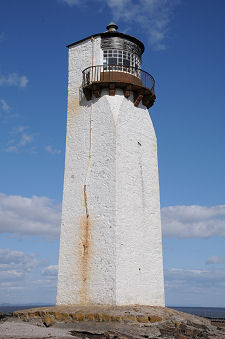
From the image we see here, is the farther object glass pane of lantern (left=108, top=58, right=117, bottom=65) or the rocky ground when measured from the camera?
glass pane of lantern (left=108, top=58, right=117, bottom=65)

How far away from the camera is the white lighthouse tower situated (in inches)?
660

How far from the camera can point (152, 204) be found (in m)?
19.1

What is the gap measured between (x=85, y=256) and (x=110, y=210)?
7.81 ft

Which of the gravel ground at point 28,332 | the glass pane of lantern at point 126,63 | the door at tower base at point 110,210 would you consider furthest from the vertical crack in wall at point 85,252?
the glass pane of lantern at point 126,63

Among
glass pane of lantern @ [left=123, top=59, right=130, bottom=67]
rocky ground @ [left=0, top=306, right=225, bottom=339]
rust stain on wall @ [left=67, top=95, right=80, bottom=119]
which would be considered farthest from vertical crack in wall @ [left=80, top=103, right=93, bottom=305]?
glass pane of lantern @ [left=123, top=59, right=130, bottom=67]

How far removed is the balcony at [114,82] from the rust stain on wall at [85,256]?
6530 mm

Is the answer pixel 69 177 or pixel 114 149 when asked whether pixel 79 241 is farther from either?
pixel 114 149

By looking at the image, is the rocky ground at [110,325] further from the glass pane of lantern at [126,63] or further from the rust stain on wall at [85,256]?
the glass pane of lantern at [126,63]

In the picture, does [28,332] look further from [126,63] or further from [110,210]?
[126,63]

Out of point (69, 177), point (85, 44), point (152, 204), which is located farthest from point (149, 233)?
point (85, 44)

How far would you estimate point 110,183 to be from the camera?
1755 centimetres

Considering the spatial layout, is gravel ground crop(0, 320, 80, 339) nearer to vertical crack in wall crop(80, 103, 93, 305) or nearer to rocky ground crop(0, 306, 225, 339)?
rocky ground crop(0, 306, 225, 339)

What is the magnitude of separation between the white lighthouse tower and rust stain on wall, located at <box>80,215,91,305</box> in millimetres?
42

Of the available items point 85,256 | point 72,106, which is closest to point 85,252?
point 85,256
